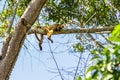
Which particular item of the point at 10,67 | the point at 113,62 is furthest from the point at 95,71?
the point at 10,67

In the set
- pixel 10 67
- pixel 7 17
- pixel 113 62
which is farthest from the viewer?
pixel 7 17

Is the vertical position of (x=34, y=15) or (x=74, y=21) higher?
(x=74, y=21)

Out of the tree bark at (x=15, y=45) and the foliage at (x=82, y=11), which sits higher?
the foliage at (x=82, y=11)

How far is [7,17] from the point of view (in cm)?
663

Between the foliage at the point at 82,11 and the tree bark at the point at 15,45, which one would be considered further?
the foliage at the point at 82,11

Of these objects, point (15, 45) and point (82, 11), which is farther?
point (82, 11)

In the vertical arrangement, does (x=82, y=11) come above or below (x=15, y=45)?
above

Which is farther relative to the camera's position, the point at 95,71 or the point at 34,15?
the point at 34,15

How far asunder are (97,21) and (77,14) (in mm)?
430

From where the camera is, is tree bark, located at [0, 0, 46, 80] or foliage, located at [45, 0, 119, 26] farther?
foliage, located at [45, 0, 119, 26]

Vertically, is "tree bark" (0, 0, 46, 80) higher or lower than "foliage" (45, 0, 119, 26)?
lower

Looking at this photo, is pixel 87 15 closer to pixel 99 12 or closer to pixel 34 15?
pixel 99 12

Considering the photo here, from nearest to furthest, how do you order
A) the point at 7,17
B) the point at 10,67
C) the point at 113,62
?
the point at 113,62 → the point at 10,67 → the point at 7,17

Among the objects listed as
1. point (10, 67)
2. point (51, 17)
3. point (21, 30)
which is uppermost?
point (51, 17)
